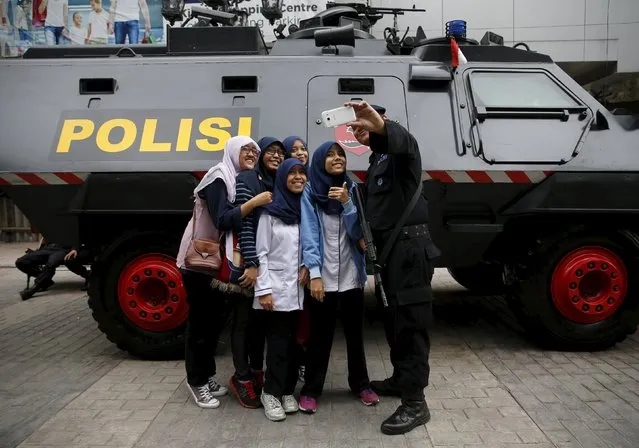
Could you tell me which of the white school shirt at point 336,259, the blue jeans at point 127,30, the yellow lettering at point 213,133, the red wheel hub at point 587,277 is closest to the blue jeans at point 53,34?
the blue jeans at point 127,30

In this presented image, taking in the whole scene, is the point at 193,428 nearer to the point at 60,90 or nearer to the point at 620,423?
the point at 620,423

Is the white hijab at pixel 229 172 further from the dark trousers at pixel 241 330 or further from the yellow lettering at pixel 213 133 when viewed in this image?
the yellow lettering at pixel 213 133

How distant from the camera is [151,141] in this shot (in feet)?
15.5

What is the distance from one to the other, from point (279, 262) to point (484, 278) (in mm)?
3364

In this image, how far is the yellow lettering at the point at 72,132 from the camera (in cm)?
470

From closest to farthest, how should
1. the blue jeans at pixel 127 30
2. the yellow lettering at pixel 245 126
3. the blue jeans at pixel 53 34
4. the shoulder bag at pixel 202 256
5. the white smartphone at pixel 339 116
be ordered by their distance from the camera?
the white smartphone at pixel 339 116 → the shoulder bag at pixel 202 256 → the yellow lettering at pixel 245 126 → the blue jeans at pixel 127 30 → the blue jeans at pixel 53 34

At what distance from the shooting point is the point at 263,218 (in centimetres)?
374

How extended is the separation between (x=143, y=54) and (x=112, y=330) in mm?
2632

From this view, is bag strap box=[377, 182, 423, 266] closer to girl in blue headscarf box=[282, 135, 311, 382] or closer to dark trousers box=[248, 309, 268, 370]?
girl in blue headscarf box=[282, 135, 311, 382]

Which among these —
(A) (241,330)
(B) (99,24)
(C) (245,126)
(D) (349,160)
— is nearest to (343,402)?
(A) (241,330)

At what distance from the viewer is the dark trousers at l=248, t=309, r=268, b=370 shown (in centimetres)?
389

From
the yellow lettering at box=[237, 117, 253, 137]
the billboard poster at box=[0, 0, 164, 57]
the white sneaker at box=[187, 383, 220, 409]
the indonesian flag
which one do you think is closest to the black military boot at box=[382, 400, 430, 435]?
the white sneaker at box=[187, 383, 220, 409]

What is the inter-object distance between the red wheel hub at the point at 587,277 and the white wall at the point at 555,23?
31.7 feet

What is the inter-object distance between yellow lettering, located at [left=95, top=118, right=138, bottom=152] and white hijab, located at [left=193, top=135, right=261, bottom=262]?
1.23m
